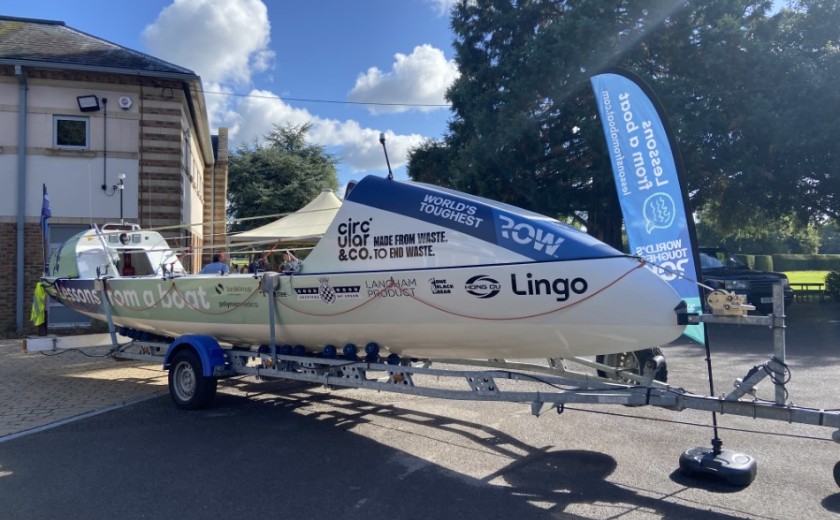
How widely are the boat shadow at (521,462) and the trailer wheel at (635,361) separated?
0.93 m

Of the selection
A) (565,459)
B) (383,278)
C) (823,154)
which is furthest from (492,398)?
(823,154)

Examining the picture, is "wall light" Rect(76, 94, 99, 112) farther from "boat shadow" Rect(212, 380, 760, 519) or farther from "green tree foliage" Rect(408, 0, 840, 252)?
"boat shadow" Rect(212, 380, 760, 519)

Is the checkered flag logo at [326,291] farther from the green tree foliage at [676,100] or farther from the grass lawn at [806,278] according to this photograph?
the grass lawn at [806,278]

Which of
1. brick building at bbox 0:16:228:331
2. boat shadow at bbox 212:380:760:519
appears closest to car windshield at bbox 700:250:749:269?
boat shadow at bbox 212:380:760:519

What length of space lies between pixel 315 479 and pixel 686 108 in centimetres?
1295

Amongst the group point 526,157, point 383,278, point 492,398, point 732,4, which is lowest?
point 492,398

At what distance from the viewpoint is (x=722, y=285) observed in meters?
15.1

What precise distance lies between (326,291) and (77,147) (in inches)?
458

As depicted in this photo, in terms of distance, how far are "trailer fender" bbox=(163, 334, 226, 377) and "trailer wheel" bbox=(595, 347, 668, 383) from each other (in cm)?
431

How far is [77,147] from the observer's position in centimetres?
1525

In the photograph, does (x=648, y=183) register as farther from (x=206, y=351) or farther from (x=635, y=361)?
(x=206, y=351)

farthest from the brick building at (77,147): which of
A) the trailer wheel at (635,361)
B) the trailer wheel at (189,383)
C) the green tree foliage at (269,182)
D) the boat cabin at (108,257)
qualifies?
the green tree foliage at (269,182)

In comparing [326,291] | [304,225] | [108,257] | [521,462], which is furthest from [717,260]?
[108,257]

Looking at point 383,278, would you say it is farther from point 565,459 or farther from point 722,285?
point 722,285
